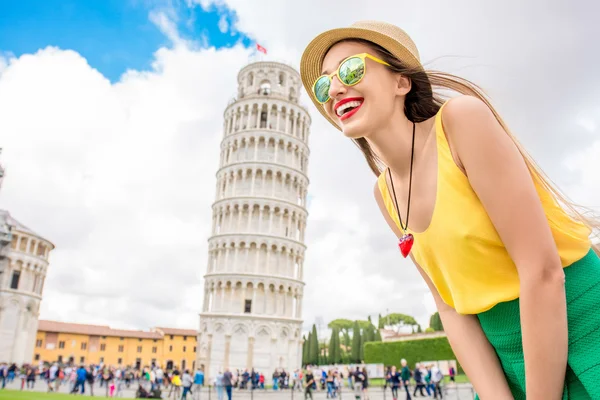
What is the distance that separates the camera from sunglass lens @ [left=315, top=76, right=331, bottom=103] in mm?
1360

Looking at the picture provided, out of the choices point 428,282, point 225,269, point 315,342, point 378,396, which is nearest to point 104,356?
point 315,342

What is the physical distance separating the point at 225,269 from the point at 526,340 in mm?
37342

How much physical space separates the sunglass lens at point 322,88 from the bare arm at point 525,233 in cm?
43

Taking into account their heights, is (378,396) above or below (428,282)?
below

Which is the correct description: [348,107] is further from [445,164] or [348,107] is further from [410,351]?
[410,351]

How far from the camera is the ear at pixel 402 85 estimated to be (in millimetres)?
1331

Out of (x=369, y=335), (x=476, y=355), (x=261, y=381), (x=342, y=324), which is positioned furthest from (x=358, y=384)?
(x=342, y=324)

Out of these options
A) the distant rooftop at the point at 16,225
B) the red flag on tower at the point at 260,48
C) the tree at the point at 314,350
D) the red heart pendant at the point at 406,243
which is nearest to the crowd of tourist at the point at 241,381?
the red heart pendant at the point at 406,243

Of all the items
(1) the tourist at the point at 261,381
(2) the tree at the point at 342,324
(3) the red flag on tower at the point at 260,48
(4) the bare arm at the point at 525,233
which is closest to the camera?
(4) the bare arm at the point at 525,233

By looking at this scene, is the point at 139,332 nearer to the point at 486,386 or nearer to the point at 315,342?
the point at 315,342

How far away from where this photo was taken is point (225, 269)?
37219 millimetres

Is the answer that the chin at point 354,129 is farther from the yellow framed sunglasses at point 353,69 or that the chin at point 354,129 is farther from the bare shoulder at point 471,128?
the bare shoulder at point 471,128

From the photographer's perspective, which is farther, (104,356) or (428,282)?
(104,356)

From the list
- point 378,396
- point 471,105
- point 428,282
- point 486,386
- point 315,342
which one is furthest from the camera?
point 315,342
